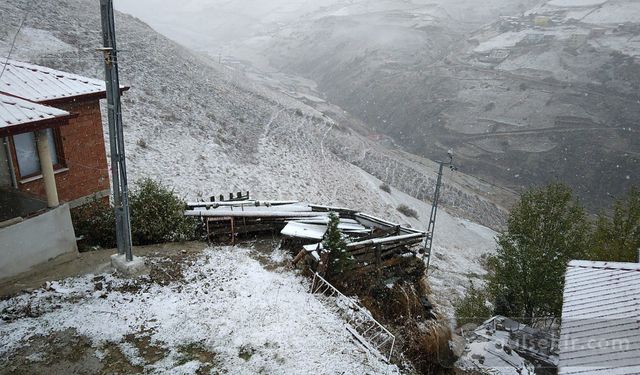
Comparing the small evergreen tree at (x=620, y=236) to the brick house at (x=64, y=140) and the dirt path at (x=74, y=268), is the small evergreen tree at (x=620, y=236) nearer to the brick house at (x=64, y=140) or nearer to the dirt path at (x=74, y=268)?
the dirt path at (x=74, y=268)

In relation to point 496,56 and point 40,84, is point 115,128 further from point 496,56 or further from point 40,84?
point 496,56

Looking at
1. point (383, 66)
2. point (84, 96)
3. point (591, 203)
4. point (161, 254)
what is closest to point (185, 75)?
point (84, 96)

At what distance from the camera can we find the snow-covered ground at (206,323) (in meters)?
8.77

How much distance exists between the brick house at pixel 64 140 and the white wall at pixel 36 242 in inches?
79.5

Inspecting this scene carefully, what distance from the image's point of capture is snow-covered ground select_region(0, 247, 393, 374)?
877 cm

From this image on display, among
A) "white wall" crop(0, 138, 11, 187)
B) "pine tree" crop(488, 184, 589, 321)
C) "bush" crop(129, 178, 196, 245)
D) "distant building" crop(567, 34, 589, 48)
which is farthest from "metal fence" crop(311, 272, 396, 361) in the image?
"distant building" crop(567, 34, 589, 48)

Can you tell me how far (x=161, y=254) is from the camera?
12.9m

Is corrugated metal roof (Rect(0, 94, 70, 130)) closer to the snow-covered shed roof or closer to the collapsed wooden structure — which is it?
the snow-covered shed roof

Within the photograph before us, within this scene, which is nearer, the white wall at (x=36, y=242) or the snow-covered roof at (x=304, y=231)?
the white wall at (x=36, y=242)

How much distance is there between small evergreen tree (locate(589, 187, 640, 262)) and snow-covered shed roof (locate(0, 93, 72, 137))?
A: 24071 millimetres

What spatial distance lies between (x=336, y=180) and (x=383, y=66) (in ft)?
252

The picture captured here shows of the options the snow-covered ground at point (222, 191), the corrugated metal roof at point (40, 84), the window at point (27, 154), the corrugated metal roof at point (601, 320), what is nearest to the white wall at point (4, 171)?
the window at point (27, 154)

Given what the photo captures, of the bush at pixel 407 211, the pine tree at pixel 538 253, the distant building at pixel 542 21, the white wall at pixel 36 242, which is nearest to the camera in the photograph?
the white wall at pixel 36 242

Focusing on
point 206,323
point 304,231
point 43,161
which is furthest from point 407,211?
point 43,161
